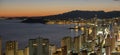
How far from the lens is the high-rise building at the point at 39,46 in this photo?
4786 mm

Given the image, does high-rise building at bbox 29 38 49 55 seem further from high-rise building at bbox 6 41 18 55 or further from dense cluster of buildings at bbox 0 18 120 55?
high-rise building at bbox 6 41 18 55

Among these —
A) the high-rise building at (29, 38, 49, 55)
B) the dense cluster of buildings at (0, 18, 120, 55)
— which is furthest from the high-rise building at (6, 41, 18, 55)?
the high-rise building at (29, 38, 49, 55)

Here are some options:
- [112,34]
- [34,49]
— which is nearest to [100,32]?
[112,34]

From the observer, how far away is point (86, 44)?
905 cm

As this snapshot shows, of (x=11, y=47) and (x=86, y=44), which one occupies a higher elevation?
(x=11, y=47)

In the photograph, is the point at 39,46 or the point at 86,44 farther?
the point at 86,44

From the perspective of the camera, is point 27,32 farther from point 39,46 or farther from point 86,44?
point 39,46

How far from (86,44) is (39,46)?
4.41 m

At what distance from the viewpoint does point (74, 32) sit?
39.7ft

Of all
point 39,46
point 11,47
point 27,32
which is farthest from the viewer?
point 27,32

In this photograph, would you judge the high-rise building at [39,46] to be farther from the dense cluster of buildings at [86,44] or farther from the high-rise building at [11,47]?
the high-rise building at [11,47]

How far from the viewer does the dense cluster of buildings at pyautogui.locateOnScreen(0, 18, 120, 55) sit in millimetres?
4941

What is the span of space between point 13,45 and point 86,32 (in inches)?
230

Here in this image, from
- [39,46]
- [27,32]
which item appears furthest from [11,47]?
[27,32]
